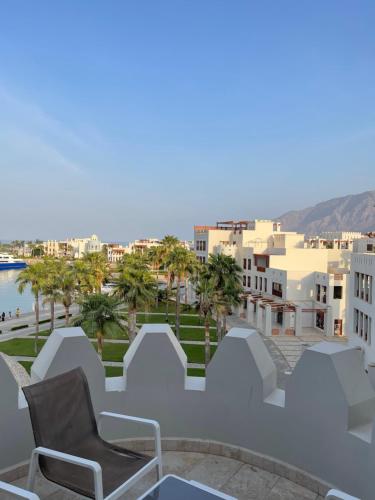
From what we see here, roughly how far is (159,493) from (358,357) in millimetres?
2392

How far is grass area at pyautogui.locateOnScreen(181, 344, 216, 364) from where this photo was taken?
81.7 ft

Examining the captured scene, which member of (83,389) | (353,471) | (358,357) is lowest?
(353,471)

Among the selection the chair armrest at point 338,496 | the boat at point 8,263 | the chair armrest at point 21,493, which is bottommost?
the boat at point 8,263

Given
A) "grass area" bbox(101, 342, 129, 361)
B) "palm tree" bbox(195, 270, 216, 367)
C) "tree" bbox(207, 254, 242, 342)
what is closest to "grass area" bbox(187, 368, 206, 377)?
"palm tree" bbox(195, 270, 216, 367)

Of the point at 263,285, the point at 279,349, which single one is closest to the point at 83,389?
the point at 279,349

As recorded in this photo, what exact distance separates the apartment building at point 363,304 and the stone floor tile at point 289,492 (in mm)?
18869

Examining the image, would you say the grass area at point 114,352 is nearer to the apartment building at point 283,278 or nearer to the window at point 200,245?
the apartment building at point 283,278

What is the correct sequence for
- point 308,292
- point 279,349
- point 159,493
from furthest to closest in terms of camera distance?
point 308,292 → point 279,349 → point 159,493

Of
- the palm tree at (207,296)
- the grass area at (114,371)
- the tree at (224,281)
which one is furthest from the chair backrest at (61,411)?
the tree at (224,281)

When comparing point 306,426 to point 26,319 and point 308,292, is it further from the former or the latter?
point 26,319

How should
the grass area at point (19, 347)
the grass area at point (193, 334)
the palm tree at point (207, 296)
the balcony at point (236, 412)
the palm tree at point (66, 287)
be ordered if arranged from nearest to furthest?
the balcony at point (236, 412) < the palm tree at point (207, 296) < the grass area at point (19, 347) < the grass area at point (193, 334) < the palm tree at point (66, 287)

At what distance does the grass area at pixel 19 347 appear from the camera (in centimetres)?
2661

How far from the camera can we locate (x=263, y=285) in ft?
132

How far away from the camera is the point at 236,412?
4594mm
